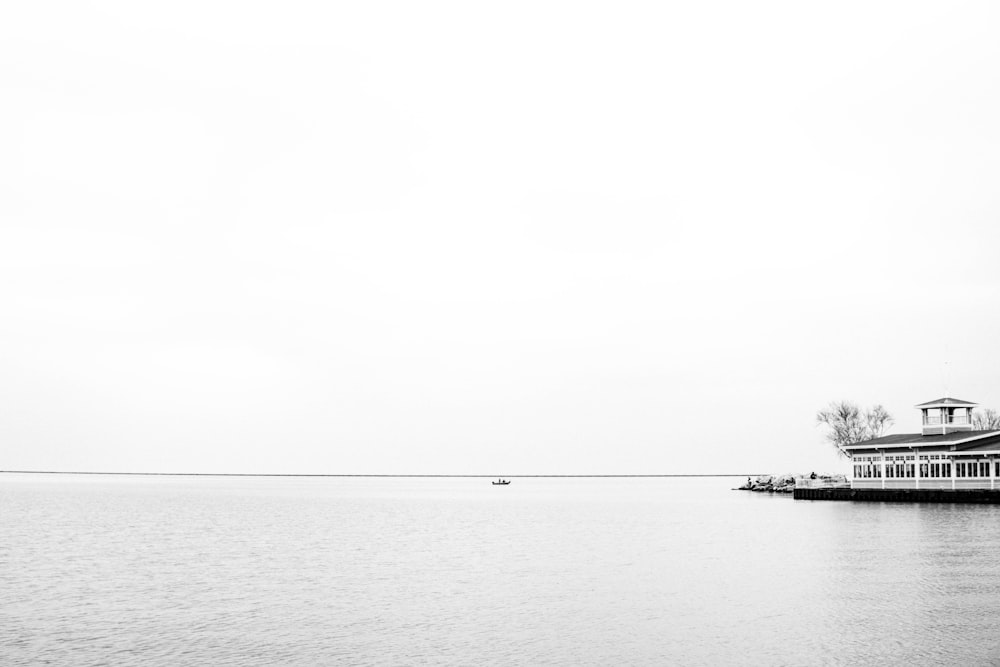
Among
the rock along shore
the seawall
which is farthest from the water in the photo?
the rock along shore

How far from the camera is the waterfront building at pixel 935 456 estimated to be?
93.1m

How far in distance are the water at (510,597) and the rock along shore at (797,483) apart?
57.1m

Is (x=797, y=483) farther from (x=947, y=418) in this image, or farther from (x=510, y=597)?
(x=510, y=597)

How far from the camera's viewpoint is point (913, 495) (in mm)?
96938

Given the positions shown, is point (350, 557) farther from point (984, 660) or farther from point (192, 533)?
point (984, 660)

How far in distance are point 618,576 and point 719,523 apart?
132 ft

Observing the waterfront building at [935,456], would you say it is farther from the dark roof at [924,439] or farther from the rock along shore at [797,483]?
the rock along shore at [797,483]

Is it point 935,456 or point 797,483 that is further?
point 797,483

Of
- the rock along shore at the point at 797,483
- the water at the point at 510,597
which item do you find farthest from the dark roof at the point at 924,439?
the water at the point at 510,597

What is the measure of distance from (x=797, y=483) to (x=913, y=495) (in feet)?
126

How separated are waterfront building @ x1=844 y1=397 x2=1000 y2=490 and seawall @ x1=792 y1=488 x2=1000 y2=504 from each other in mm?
1495

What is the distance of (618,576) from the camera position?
4428 cm

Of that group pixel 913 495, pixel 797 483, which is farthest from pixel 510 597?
pixel 797 483

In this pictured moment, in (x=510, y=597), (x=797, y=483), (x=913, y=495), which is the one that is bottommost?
(x=510, y=597)
